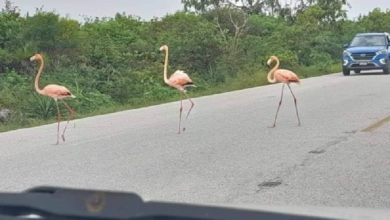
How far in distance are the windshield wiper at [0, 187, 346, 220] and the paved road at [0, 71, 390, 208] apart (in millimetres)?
4365

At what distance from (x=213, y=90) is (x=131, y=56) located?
486 cm

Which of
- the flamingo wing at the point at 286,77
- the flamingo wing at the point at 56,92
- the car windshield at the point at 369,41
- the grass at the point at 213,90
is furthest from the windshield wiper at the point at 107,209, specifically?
the car windshield at the point at 369,41

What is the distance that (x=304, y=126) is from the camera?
44.6ft

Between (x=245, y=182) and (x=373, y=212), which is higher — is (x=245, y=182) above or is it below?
below

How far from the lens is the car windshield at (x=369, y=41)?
109 ft

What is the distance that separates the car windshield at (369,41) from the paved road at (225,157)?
16.7m

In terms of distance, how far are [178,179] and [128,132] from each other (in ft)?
17.3

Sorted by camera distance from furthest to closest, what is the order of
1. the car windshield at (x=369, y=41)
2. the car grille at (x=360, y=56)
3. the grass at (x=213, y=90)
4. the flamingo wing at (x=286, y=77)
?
the car windshield at (x=369, y=41) < the car grille at (x=360, y=56) < the grass at (x=213, y=90) < the flamingo wing at (x=286, y=77)

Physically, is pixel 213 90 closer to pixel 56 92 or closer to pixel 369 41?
pixel 369 41

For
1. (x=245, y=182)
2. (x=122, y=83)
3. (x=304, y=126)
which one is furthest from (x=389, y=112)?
(x=122, y=83)

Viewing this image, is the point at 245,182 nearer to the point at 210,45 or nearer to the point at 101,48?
the point at 101,48

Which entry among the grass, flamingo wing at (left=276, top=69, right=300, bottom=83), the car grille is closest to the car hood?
the car grille

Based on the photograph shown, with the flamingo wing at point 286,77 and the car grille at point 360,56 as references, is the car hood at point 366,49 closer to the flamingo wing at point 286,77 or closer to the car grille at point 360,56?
the car grille at point 360,56

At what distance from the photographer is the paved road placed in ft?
25.8
